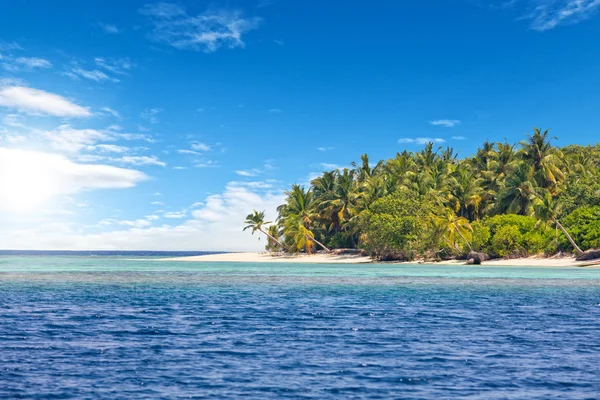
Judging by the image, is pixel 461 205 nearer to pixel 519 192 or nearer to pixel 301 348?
pixel 519 192

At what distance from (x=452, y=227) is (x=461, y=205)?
16051 millimetres

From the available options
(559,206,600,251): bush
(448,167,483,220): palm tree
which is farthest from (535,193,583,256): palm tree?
(448,167,483,220): palm tree

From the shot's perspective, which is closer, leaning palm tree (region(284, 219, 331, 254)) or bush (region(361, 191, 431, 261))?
bush (region(361, 191, 431, 261))

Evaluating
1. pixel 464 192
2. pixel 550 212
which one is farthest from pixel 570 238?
pixel 464 192

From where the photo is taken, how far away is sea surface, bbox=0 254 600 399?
12.0 m

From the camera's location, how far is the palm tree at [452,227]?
72.7 metres

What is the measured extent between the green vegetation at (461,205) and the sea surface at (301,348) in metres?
42.3

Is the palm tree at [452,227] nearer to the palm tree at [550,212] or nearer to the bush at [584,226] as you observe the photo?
the palm tree at [550,212]

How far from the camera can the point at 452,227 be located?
→ 72.6m

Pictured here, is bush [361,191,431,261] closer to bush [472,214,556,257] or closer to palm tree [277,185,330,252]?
bush [472,214,556,257]

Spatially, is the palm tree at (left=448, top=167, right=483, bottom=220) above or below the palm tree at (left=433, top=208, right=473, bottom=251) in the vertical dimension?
above

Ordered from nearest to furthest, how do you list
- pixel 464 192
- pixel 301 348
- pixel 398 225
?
1. pixel 301 348
2. pixel 398 225
3. pixel 464 192

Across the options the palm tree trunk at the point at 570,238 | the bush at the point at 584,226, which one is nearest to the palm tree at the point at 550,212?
the palm tree trunk at the point at 570,238

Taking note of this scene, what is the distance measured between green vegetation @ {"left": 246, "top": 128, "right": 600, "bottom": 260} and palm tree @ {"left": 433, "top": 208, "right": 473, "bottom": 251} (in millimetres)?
126
